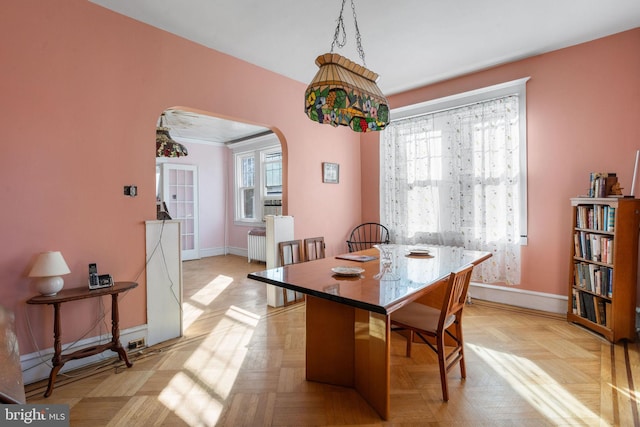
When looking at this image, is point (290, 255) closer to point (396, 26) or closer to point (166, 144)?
point (166, 144)

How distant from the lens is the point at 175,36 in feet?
9.66

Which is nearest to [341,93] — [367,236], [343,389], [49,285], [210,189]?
[343,389]

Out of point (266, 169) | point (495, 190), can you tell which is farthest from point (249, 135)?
point (495, 190)

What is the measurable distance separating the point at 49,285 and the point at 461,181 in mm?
4061

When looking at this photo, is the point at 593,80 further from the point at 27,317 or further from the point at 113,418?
the point at 27,317

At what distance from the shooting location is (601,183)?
286 centimetres

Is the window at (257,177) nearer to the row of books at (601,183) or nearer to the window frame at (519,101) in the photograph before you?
the window frame at (519,101)

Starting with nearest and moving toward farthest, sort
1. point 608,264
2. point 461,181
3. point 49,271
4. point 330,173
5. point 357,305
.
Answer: point 357,305
point 49,271
point 608,264
point 461,181
point 330,173

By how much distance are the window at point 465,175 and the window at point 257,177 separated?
263 centimetres

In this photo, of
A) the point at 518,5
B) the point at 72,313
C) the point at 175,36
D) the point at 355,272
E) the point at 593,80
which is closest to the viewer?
the point at 355,272

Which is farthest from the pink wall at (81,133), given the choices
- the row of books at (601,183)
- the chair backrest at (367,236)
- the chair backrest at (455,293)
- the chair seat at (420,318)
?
the row of books at (601,183)

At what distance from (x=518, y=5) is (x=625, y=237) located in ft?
6.95

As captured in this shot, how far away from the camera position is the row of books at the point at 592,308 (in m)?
2.80

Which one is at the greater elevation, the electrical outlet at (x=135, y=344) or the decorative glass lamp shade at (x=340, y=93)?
the decorative glass lamp shade at (x=340, y=93)
